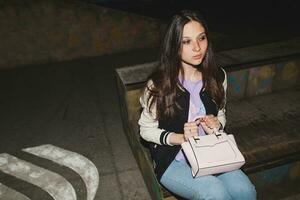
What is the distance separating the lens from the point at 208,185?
2475mm

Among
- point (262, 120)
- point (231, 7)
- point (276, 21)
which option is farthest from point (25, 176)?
point (231, 7)

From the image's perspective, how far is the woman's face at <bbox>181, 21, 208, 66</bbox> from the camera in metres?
2.55

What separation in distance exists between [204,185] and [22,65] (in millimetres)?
7223

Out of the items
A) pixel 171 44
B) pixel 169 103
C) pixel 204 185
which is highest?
pixel 171 44

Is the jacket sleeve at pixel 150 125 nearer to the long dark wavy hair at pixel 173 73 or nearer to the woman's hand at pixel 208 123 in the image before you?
the long dark wavy hair at pixel 173 73

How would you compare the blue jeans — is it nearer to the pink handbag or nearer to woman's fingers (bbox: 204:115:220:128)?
the pink handbag

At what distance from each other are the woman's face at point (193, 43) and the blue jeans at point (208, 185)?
3.11 feet

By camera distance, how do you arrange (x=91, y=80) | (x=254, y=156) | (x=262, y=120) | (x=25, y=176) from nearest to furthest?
(x=254, y=156) → (x=262, y=120) → (x=25, y=176) → (x=91, y=80)

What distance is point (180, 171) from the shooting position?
2.65 meters

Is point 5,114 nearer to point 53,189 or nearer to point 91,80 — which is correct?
point 91,80

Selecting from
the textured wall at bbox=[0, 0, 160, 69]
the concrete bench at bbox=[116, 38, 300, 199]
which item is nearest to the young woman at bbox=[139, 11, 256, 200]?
the concrete bench at bbox=[116, 38, 300, 199]

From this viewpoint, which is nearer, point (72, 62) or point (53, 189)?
point (53, 189)

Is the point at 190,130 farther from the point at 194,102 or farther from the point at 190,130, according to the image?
the point at 194,102

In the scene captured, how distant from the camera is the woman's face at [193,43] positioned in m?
2.55
